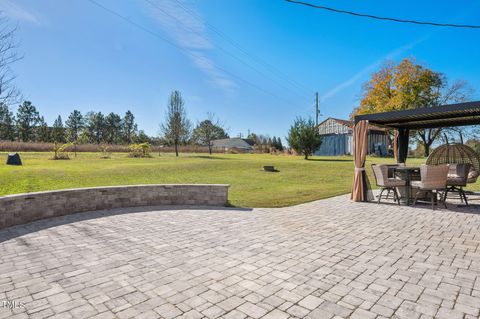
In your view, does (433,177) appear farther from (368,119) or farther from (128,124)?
(128,124)

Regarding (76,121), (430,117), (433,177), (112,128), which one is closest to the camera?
(433,177)

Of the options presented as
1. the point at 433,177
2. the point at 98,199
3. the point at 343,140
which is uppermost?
the point at 343,140

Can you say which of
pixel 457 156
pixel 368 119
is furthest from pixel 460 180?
pixel 457 156

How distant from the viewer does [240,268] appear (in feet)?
10.9

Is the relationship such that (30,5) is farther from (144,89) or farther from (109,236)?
(144,89)

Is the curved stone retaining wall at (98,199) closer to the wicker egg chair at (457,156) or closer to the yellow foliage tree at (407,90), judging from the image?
A: the wicker egg chair at (457,156)

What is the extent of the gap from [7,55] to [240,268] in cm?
875

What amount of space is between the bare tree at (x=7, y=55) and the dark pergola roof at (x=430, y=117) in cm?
1014

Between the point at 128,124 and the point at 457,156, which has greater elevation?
the point at 128,124

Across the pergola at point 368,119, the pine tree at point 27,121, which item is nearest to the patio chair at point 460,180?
the pergola at point 368,119

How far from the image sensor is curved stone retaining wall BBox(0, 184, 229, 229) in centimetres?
512

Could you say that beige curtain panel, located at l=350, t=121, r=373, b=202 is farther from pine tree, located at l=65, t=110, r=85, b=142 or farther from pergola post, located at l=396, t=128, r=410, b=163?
pine tree, located at l=65, t=110, r=85, b=142

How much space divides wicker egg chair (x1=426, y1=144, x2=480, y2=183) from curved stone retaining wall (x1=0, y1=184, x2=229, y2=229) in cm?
963

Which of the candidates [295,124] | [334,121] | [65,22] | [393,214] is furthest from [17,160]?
[334,121]
